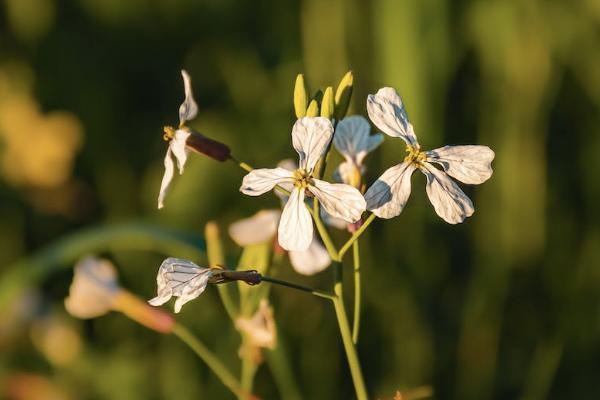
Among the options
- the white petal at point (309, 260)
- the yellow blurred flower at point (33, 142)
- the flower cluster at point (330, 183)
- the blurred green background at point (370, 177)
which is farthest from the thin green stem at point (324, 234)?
the yellow blurred flower at point (33, 142)

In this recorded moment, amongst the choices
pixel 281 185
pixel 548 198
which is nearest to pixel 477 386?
pixel 548 198

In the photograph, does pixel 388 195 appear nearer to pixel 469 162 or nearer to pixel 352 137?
pixel 469 162

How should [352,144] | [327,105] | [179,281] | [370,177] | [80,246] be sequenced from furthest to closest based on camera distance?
[370,177] < [80,246] < [352,144] < [327,105] < [179,281]

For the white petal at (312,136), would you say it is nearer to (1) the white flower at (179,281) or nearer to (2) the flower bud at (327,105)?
(2) the flower bud at (327,105)

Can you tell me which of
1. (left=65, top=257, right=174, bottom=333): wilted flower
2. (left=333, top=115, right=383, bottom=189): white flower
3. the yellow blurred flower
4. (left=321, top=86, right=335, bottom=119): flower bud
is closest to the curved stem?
(left=65, top=257, right=174, bottom=333): wilted flower

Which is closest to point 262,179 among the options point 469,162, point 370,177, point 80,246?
point 469,162
